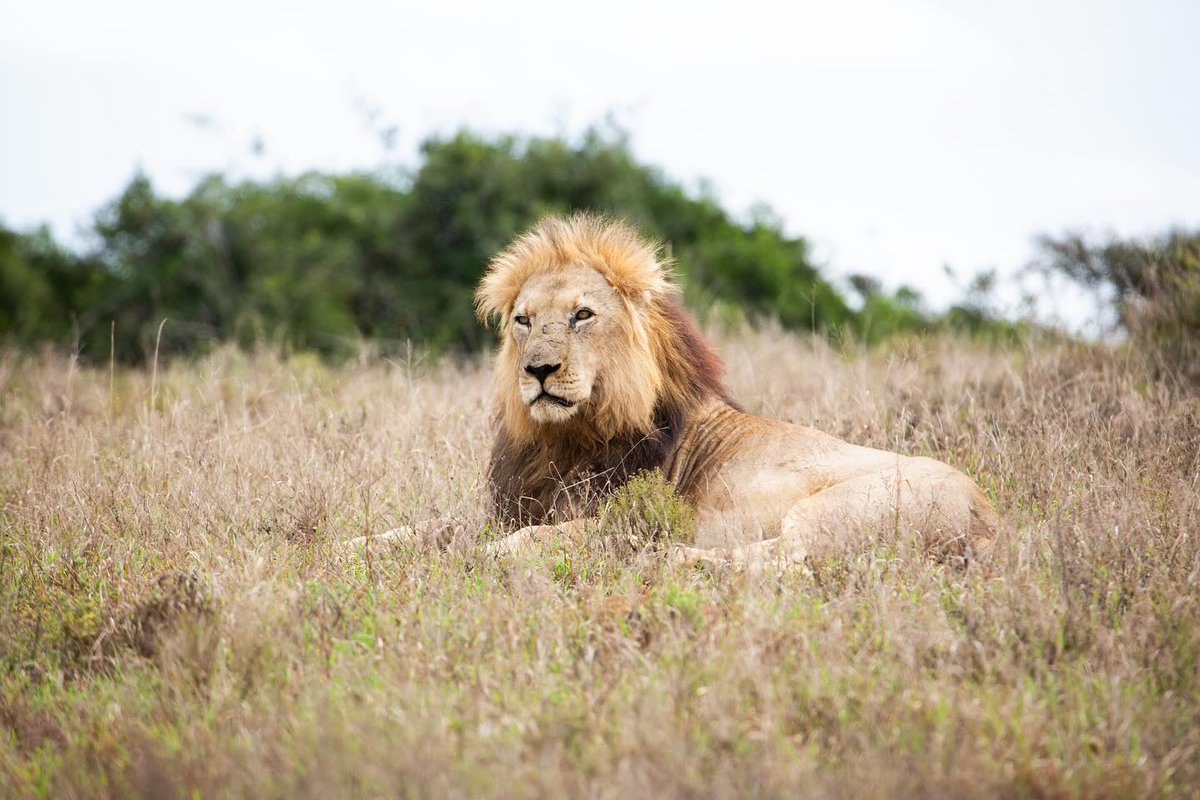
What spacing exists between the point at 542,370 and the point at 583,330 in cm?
31

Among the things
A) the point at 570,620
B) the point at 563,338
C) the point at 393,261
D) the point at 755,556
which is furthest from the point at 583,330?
the point at 393,261

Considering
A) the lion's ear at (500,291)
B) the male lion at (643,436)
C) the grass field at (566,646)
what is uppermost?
the lion's ear at (500,291)

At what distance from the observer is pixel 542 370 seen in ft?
16.1

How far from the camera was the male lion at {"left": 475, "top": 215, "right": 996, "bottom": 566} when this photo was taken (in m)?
4.59

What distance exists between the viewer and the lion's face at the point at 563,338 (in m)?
4.91

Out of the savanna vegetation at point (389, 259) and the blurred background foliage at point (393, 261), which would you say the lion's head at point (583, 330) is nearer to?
the blurred background foliage at point (393, 261)

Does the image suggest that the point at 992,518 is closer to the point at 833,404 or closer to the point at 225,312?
the point at 833,404

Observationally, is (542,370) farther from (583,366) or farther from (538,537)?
(538,537)

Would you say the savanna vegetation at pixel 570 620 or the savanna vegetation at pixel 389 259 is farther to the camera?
the savanna vegetation at pixel 389 259

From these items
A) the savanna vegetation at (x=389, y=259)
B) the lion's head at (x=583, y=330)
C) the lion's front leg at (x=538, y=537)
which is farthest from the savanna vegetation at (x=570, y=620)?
the savanna vegetation at (x=389, y=259)

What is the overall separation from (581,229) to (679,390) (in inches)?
36.1

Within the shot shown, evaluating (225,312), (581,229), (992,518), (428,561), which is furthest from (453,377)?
(225,312)

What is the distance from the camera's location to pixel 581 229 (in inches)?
214

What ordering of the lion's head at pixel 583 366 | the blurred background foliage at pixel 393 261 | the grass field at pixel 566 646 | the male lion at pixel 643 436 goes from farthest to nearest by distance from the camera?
the blurred background foliage at pixel 393 261, the lion's head at pixel 583 366, the male lion at pixel 643 436, the grass field at pixel 566 646
